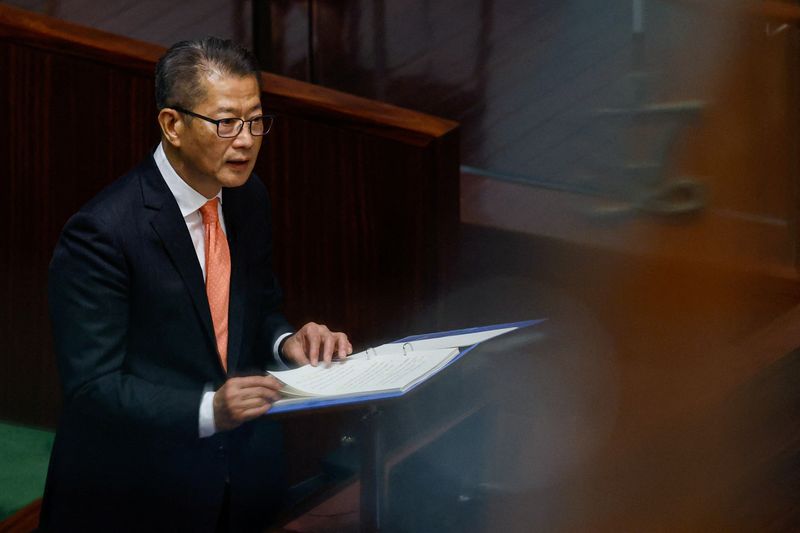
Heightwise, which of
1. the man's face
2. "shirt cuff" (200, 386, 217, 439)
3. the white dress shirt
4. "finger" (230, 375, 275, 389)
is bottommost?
"shirt cuff" (200, 386, 217, 439)

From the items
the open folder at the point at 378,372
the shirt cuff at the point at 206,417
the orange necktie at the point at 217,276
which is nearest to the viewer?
the open folder at the point at 378,372

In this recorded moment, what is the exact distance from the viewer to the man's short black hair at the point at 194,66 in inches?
39.1

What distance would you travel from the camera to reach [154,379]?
1.03 meters

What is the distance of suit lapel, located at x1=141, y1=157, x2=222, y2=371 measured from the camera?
1021 mm

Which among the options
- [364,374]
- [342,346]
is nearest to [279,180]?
[342,346]

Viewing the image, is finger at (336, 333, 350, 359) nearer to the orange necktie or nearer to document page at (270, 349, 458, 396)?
document page at (270, 349, 458, 396)

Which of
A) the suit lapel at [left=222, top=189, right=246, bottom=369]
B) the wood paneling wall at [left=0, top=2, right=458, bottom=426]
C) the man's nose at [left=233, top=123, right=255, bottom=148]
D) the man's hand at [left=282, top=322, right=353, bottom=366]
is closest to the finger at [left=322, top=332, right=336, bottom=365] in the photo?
the man's hand at [left=282, top=322, right=353, bottom=366]

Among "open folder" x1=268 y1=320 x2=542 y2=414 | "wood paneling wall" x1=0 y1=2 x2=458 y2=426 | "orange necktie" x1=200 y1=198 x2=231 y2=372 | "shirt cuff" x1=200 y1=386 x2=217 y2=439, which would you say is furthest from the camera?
"wood paneling wall" x1=0 y1=2 x2=458 y2=426

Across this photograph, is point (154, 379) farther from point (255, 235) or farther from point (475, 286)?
point (475, 286)

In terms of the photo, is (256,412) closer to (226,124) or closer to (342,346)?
(342,346)

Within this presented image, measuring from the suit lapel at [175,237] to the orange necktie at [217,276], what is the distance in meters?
0.03

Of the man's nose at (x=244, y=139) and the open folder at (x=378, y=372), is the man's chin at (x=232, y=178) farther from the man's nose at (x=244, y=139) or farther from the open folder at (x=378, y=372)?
the open folder at (x=378, y=372)

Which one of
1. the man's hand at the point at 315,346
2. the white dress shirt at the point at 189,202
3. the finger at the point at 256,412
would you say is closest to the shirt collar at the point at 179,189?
the white dress shirt at the point at 189,202

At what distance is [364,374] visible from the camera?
917mm
